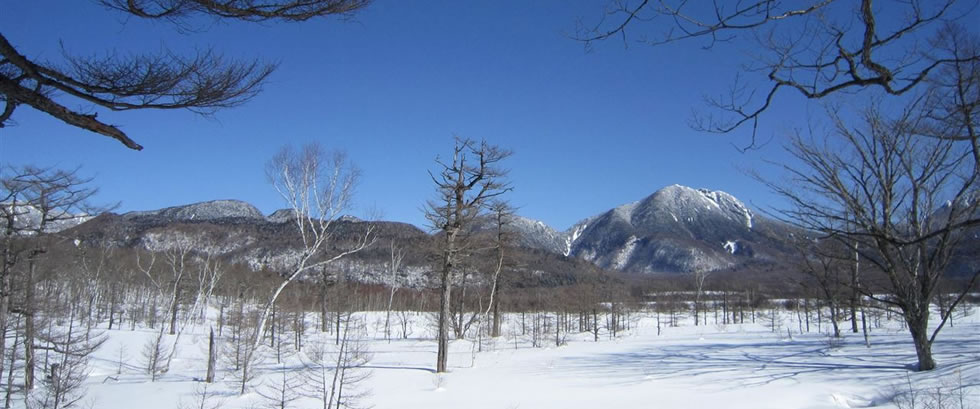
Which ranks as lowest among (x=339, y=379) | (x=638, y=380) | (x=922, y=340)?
(x=339, y=379)

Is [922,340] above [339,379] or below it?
above

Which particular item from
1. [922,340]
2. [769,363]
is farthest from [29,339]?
[922,340]

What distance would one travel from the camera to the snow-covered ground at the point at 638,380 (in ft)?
35.0

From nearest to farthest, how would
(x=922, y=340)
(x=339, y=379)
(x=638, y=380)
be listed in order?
1. (x=922, y=340)
2. (x=638, y=380)
3. (x=339, y=379)

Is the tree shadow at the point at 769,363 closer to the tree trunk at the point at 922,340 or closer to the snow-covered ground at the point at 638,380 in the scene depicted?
the snow-covered ground at the point at 638,380

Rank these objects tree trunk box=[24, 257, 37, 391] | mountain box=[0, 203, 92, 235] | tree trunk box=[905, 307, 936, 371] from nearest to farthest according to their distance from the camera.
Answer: tree trunk box=[905, 307, 936, 371]
mountain box=[0, 203, 92, 235]
tree trunk box=[24, 257, 37, 391]

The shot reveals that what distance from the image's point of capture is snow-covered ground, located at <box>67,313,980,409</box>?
10.7 metres

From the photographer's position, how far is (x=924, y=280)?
11586mm

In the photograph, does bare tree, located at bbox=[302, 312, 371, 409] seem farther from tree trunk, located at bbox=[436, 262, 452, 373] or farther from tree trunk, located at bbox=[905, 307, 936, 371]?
tree trunk, located at bbox=[905, 307, 936, 371]

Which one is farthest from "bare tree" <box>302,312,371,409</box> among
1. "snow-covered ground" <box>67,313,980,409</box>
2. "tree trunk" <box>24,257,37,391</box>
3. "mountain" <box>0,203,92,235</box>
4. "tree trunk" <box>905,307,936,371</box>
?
"tree trunk" <box>905,307,936,371</box>

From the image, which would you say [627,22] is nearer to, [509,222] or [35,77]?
[35,77]

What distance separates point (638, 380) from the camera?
14188 mm

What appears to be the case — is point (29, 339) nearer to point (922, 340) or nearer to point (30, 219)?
point (30, 219)

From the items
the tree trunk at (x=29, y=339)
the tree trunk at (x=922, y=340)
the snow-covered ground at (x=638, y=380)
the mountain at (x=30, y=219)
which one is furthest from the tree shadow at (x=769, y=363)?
the tree trunk at (x=29, y=339)
